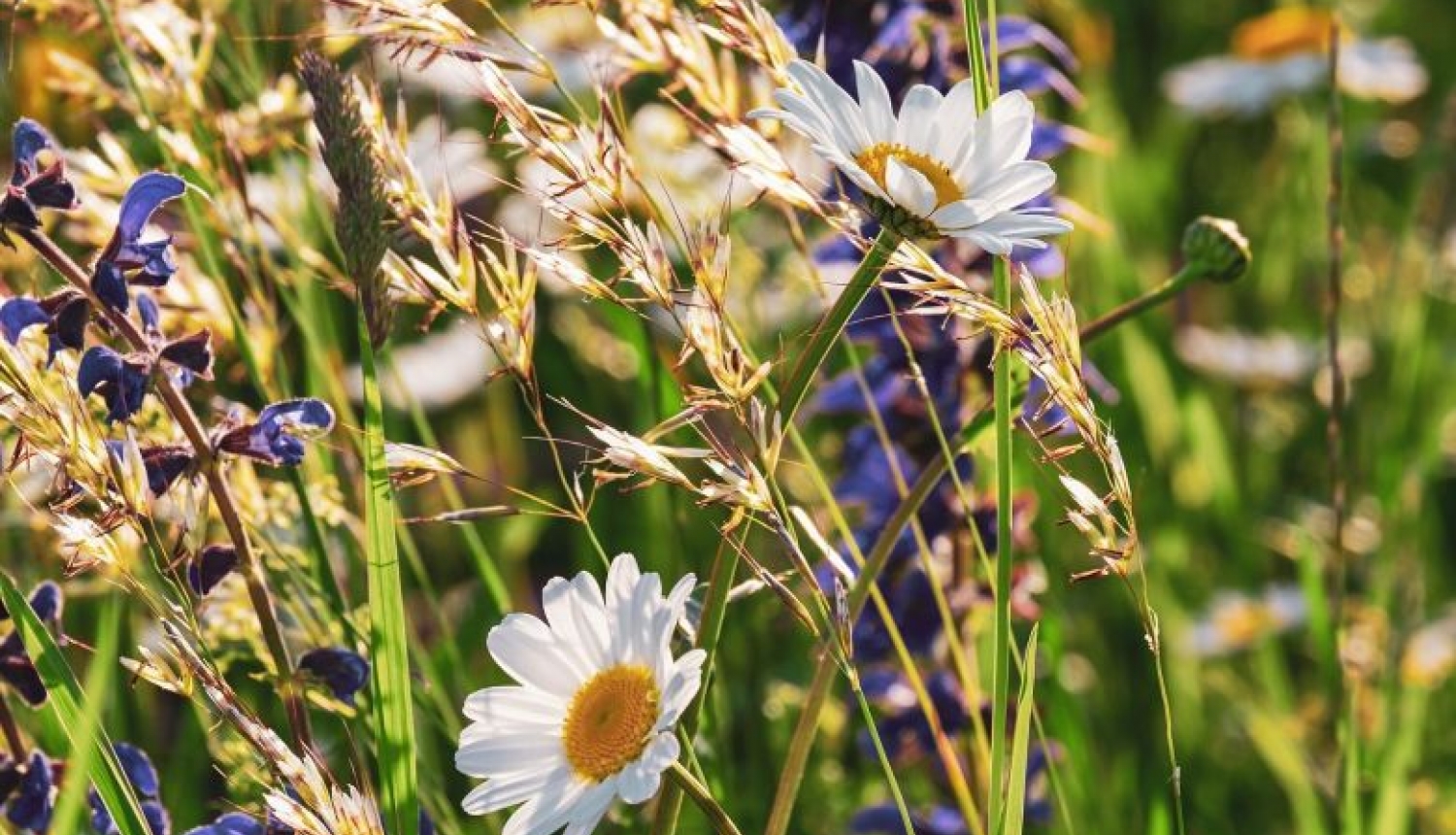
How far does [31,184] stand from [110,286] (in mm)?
54

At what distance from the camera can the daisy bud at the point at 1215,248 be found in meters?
0.82

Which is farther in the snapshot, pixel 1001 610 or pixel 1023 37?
pixel 1023 37

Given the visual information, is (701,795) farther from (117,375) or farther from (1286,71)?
(1286,71)

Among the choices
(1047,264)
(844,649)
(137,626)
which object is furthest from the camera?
(137,626)

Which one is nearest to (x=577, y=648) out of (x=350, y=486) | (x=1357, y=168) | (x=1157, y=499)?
(x=350, y=486)

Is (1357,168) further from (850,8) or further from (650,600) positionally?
(650,600)

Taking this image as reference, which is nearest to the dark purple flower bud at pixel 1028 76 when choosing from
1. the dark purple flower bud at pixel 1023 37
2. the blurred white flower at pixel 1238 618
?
the dark purple flower bud at pixel 1023 37

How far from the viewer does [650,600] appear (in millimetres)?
697

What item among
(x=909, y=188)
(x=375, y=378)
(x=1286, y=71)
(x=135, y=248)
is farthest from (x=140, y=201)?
(x=1286, y=71)

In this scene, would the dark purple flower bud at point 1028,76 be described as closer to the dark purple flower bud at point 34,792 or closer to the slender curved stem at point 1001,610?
the slender curved stem at point 1001,610

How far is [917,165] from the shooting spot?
2.45 ft

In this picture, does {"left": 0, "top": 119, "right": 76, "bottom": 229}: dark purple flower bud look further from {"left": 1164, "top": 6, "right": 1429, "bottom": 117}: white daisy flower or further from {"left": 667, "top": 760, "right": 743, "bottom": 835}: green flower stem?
{"left": 1164, "top": 6, "right": 1429, "bottom": 117}: white daisy flower

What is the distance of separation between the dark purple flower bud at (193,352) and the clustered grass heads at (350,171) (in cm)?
10

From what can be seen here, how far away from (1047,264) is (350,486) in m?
0.54
